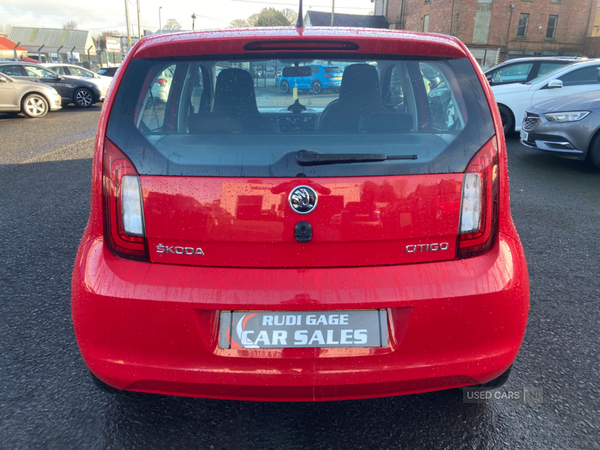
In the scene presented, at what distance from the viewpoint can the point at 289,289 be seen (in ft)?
5.58

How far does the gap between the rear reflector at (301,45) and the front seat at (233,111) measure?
15 cm

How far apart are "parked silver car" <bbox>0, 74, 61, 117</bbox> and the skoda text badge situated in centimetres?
1397

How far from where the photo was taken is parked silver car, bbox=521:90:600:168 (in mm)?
6840

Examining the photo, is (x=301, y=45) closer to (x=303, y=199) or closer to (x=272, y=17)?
(x=303, y=199)

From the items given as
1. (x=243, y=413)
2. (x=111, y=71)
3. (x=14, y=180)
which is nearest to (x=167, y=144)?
(x=243, y=413)

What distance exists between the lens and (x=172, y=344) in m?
1.71

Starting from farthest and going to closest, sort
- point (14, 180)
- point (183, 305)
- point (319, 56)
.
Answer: point (14, 180)
point (319, 56)
point (183, 305)

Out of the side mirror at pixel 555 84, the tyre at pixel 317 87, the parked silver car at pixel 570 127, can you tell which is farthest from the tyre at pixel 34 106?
the tyre at pixel 317 87

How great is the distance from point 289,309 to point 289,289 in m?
0.07

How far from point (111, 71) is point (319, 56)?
80.3ft

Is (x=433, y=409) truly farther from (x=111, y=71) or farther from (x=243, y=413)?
(x=111, y=71)

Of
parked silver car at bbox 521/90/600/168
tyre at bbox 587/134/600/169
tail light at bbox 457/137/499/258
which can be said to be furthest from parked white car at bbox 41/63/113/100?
tail light at bbox 457/137/499/258

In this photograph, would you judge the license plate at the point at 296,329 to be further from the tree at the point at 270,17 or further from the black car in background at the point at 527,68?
the tree at the point at 270,17

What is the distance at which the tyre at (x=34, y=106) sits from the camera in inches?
523
